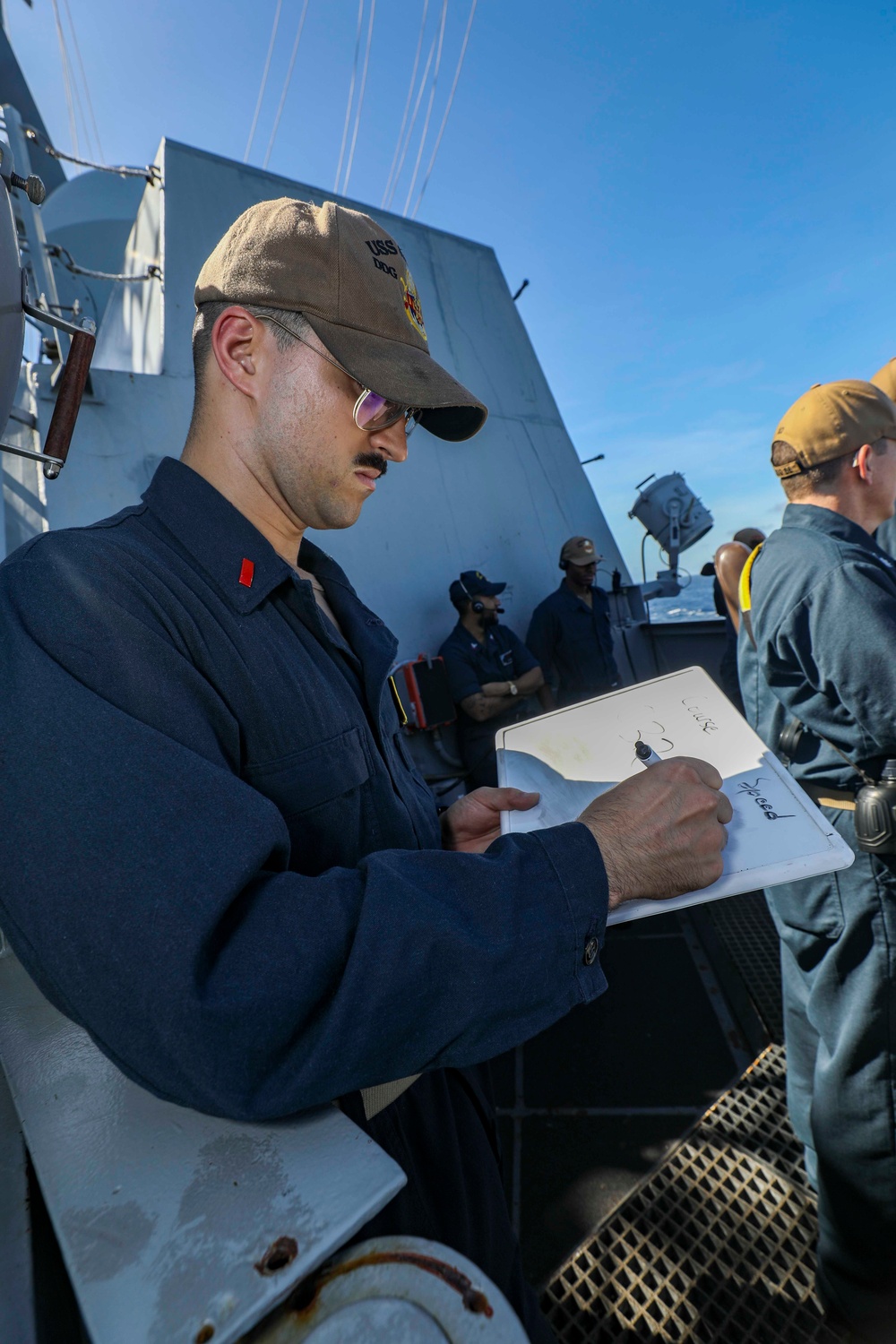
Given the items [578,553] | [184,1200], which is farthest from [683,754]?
[578,553]

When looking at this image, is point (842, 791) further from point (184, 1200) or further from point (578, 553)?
point (578, 553)

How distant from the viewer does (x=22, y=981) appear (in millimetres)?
880

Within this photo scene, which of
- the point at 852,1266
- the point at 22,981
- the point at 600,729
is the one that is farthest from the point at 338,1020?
the point at 852,1266

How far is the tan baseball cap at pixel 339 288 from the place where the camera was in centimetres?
92

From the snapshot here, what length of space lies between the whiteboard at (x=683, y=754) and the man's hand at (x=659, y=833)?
1.1 inches

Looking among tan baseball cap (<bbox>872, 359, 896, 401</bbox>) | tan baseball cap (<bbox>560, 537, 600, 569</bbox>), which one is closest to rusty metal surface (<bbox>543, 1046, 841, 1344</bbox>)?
tan baseball cap (<bbox>872, 359, 896, 401</bbox>)

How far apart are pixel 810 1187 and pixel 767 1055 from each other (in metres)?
0.46

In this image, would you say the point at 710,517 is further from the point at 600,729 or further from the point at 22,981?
the point at 22,981

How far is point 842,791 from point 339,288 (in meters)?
1.56

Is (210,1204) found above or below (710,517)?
below

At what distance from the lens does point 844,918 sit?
1.52 metres

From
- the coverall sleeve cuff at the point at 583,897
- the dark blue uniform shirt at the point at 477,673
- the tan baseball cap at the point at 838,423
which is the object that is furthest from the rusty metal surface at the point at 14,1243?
the dark blue uniform shirt at the point at 477,673

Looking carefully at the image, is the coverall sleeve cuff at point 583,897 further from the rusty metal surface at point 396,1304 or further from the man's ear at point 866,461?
the man's ear at point 866,461

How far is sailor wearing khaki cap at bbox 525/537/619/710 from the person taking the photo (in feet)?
13.7
